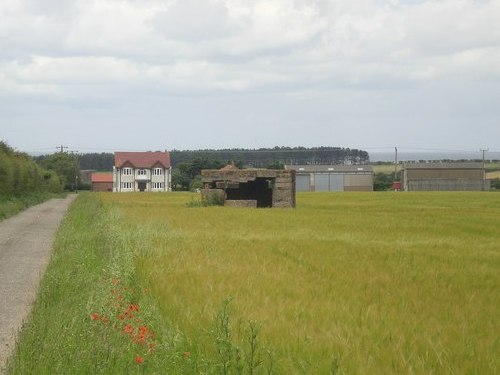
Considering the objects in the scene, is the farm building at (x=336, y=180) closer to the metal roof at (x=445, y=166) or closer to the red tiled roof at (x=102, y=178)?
the metal roof at (x=445, y=166)

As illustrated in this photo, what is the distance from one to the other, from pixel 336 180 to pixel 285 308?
117789mm

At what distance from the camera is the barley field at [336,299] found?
5758mm

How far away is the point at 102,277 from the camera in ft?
38.9

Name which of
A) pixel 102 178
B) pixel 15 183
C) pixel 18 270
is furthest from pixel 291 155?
pixel 18 270

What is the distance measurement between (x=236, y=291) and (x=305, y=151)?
18165cm

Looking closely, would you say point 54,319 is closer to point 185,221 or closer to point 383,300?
point 383,300

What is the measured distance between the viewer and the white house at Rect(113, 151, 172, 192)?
5143 inches

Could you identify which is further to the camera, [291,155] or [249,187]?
[291,155]

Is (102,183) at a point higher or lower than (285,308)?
lower

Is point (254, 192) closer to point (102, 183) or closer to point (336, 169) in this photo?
point (336, 169)

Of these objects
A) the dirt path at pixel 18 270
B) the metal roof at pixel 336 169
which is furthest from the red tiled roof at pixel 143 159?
the dirt path at pixel 18 270

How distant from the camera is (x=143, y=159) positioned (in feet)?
435

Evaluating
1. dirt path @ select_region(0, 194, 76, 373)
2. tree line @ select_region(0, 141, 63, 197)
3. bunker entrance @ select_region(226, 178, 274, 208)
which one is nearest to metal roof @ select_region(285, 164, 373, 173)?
tree line @ select_region(0, 141, 63, 197)

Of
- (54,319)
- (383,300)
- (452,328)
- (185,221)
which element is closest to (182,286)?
(54,319)
